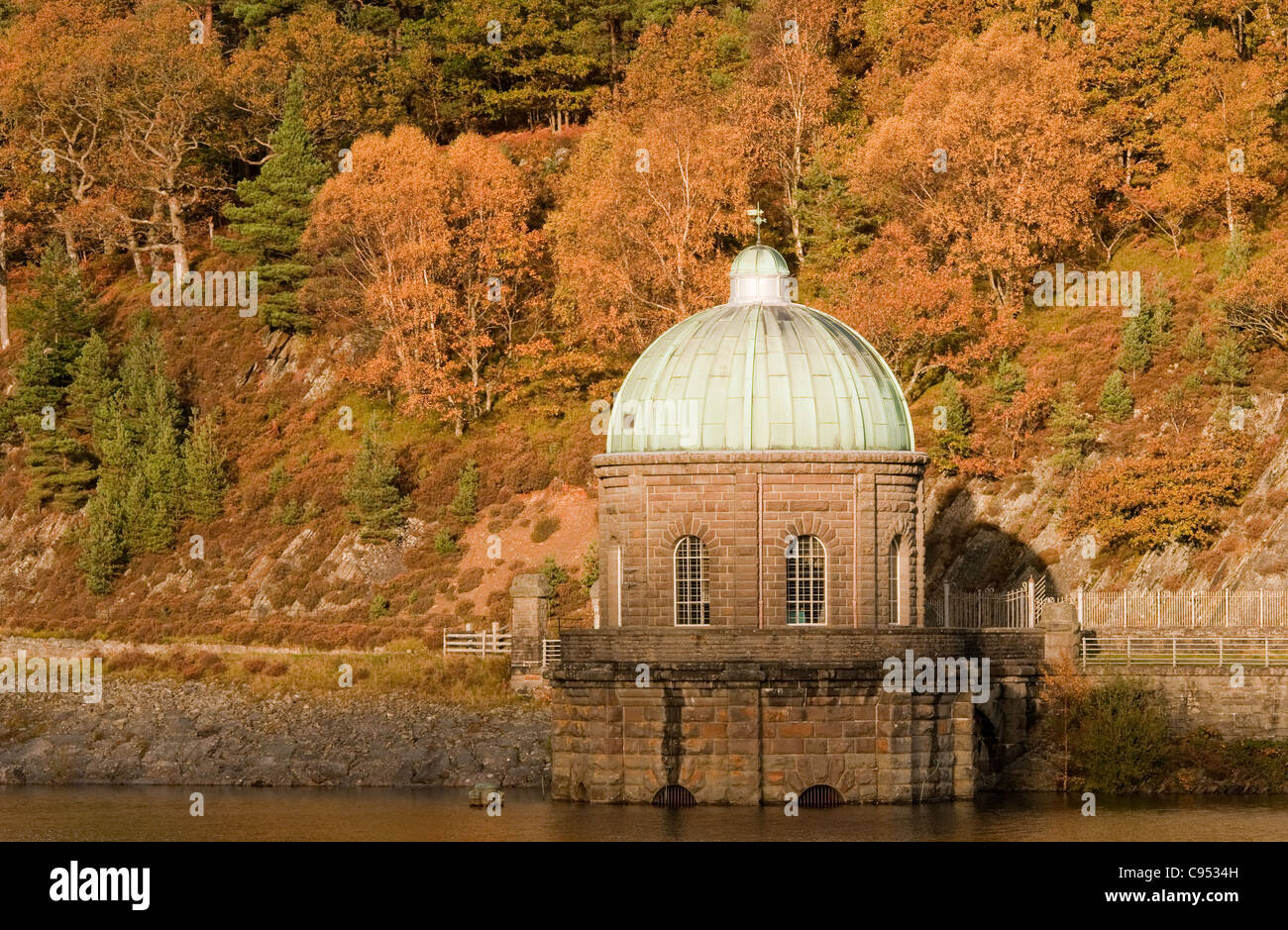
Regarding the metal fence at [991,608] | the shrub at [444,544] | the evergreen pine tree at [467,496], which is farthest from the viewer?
the evergreen pine tree at [467,496]

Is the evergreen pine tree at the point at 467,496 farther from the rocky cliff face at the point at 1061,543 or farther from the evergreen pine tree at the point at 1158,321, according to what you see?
the evergreen pine tree at the point at 1158,321

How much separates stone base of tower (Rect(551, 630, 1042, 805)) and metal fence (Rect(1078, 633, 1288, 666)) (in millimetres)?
10177

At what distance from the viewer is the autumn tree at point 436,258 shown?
95.5 metres

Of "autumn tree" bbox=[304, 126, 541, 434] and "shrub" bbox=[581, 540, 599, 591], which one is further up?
"autumn tree" bbox=[304, 126, 541, 434]

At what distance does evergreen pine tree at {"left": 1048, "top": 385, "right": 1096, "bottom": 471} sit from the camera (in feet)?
257

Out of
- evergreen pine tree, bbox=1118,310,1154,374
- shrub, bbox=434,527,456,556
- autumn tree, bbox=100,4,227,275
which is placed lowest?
shrub, bbox=434,527,456,556

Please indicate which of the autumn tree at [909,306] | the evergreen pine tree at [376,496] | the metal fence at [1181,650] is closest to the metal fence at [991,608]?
the metal fence at [1181,650]

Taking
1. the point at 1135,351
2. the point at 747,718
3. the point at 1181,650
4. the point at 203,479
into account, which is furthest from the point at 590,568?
the point at 747,718

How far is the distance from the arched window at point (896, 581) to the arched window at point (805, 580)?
186 centimetres

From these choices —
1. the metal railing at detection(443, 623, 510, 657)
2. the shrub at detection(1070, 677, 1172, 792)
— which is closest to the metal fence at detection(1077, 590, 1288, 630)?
the shrub at detection(1070, 677, 1172, 792)

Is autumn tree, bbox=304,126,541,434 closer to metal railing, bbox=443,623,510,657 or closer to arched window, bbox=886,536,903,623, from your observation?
metal railing, bbox=443,623,510,657

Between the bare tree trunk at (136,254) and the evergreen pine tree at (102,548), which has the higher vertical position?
the bare tree trunk at (136,254)

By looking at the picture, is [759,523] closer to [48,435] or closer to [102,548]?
[102,548]

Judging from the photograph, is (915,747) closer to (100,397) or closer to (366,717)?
(366,717)
